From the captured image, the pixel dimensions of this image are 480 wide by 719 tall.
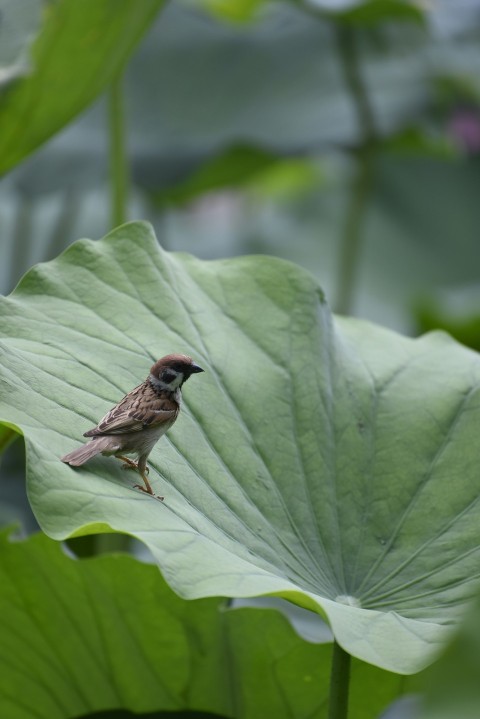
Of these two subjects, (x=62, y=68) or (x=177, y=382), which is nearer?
(x=177, y=382)

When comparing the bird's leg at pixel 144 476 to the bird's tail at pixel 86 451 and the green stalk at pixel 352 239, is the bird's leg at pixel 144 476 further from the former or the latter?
the green stalk at pixel 352 239

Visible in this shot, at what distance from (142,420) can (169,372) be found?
9 centimetres

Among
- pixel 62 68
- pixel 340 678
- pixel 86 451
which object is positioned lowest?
pixel 340 678

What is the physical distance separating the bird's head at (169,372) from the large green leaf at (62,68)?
0.76m

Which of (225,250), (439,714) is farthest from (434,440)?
(225,250)

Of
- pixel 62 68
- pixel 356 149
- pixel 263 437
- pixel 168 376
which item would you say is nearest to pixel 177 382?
pixel 168 376

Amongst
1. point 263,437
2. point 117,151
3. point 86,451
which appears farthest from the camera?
point 117,151

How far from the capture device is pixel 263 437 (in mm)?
1493

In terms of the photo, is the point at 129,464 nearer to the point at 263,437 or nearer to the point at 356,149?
the point at 263,437

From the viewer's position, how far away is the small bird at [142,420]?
1.22m

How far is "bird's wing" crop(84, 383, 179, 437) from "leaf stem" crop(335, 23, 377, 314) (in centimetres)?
219

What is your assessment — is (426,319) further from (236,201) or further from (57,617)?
(57,617)

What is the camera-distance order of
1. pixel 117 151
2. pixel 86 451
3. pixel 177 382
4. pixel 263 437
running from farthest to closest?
pixel 117 151
pixel 263 437
pixel 177 382
pixel 86 451

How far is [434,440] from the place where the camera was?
1.58 meters
